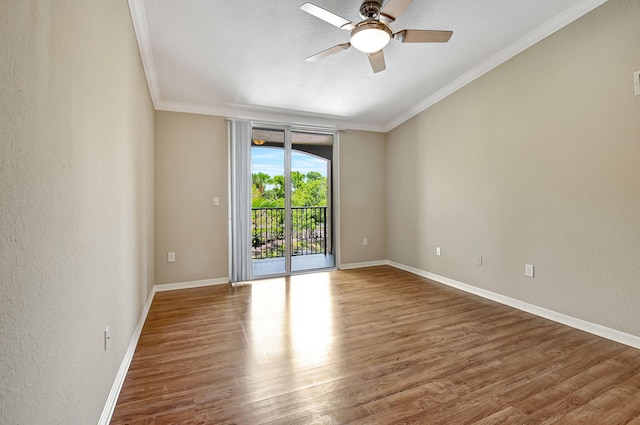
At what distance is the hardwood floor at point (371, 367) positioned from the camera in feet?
5.12

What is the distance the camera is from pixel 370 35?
7.07ft

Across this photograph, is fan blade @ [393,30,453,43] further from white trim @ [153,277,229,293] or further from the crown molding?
white trim @ [153,277,229,293]

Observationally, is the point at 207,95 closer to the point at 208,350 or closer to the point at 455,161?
the point at 208,350

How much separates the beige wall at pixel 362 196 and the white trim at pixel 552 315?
1.27 m

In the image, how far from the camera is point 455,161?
388 centimetres

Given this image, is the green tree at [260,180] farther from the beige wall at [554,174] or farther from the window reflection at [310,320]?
the beige wall at [554,174]

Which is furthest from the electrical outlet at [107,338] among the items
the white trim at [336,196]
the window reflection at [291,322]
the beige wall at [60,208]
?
the white trim at [336,196]

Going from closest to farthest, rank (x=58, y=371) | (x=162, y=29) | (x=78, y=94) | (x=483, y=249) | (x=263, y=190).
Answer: (x=58, y=371), (x=78, y=94), (x=162, y=29), (x=483, y=249), (x=263, y=190)

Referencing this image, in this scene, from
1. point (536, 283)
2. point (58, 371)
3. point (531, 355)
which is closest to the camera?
point (58, 371)

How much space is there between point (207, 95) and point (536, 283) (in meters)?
4.35

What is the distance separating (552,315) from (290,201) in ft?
11.2

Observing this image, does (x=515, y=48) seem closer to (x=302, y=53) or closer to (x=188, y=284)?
(x=302, y=53)

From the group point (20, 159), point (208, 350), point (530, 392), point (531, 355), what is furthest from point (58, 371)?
point (531, 355)

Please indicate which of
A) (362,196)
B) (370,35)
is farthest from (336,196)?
(370,35)
